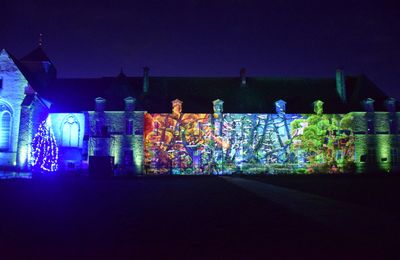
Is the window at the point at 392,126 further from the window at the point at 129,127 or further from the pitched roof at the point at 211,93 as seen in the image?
the window at the point at 129,127

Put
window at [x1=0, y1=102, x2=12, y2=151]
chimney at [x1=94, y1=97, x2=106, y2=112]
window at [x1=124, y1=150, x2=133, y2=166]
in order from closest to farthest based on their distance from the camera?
window at [x1=0, y1=102, x2=12, y2=151] < window at [x1=124, y1=150, x2=133, y2=166] < chimney at [x1=94, y1=97, x2=106, y2=112]

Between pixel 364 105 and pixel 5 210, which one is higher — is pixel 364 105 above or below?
above

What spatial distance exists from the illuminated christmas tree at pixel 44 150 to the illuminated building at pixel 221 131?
1.75 meters

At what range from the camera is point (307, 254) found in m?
5.58

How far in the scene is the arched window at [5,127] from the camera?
33875 millimetres

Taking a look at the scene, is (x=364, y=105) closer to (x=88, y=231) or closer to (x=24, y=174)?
(x=24, y=174)

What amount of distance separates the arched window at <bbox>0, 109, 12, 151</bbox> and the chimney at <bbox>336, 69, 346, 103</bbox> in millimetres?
34320

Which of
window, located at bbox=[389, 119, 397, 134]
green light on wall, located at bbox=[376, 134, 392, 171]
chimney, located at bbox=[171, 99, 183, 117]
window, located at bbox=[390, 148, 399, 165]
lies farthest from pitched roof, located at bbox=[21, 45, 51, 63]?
window, located at bbox=[390, 148, 399, 165]

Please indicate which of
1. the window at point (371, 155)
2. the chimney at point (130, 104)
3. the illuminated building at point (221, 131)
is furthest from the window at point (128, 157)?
the window at point (371, 155)

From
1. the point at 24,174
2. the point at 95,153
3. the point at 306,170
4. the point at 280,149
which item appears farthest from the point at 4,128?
the point at 306,170

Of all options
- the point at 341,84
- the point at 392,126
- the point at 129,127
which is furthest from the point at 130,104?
the point at 392,126

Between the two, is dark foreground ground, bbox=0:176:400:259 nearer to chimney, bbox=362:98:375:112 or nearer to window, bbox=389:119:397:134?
chimney, bbox=362:98:375:112

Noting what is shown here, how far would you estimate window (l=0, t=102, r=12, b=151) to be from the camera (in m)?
33.9

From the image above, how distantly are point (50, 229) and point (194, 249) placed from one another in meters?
3.32
